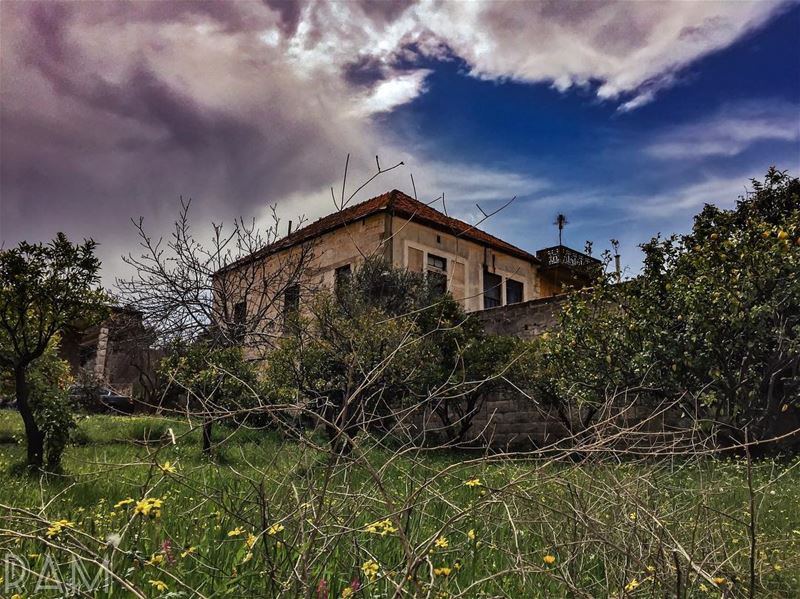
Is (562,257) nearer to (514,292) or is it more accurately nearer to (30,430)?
(514,292)

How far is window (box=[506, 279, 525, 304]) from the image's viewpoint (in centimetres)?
2228

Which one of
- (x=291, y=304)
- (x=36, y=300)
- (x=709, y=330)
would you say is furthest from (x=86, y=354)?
(x=709, y=330)

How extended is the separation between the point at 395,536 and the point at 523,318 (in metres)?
11.3

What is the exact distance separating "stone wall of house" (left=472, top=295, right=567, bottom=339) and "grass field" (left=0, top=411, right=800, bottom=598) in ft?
28.2

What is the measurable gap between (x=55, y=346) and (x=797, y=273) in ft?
32.5

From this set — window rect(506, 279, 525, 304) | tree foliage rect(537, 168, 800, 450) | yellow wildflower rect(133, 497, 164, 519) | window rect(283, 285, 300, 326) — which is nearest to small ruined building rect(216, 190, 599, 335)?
window rect(506, 279, 525, 304)

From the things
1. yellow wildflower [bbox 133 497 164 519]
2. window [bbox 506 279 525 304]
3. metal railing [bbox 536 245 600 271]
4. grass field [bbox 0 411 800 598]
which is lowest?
grass field [bbox 0 411 800 598]

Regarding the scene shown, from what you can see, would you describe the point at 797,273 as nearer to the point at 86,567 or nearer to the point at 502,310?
the point at 502,310

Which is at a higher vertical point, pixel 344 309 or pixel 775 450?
pixel 344 309

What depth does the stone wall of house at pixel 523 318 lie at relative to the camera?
44.7 ft

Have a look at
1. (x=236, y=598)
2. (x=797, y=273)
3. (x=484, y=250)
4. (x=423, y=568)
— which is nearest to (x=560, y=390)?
(x=797, y=273)

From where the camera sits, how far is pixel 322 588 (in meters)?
2.09

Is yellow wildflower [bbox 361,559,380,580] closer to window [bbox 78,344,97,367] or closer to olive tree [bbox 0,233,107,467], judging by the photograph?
olive tree [bbox 0,233,107,467]

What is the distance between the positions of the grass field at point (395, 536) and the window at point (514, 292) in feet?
56.7
